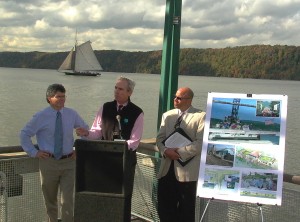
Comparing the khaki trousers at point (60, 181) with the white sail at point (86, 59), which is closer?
the khaki trousers at point (60, 181)

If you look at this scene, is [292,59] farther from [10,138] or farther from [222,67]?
[10,138]

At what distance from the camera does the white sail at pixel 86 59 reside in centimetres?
10103

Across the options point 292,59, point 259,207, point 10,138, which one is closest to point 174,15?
point 259,207

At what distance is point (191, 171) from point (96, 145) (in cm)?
101

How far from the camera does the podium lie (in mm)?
3650

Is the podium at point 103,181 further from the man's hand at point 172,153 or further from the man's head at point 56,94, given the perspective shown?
the man's head at point 56,94

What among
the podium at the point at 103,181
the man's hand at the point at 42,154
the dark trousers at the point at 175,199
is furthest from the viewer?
the dark trousers at the point at 175,199

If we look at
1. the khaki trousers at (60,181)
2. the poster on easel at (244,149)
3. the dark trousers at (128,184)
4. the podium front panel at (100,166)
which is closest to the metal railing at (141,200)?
the poster on easel at (244,149)

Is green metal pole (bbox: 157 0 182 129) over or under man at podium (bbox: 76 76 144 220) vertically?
over

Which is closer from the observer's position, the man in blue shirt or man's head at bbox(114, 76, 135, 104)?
man's head at bbox(114, 76, 135, 104)

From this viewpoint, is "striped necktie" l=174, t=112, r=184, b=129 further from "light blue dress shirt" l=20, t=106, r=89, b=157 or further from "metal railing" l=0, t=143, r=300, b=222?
"light blue dress shirt" l=20, t=106, r=89, b=157

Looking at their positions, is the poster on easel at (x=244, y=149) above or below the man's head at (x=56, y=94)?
below

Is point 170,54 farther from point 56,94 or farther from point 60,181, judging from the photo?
point 60,181

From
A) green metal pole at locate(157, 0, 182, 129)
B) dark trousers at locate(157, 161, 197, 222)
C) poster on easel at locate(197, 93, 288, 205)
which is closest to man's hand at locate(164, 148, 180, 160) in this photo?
dark trousers at locate(157, 161, 197, 222)
